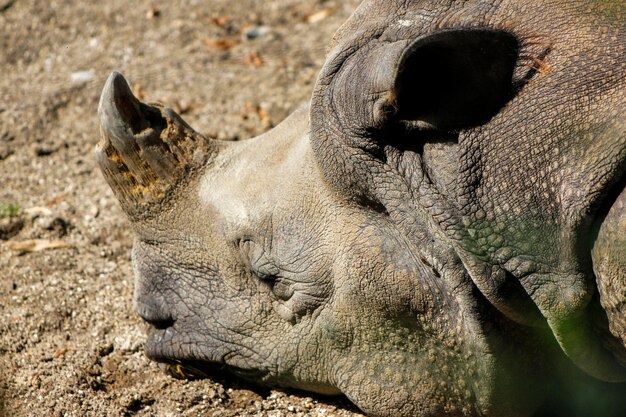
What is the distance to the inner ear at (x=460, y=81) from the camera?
259 centimetres

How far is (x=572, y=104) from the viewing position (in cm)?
254

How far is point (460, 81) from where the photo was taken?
8.65ft

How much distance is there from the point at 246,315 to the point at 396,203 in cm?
77

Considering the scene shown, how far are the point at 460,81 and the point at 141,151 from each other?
123cm

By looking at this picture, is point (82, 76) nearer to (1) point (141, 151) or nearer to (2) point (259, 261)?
(1) point (141, 151)

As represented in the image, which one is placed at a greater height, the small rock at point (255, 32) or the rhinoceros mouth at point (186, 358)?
the rhinoceros mouth at point (186, 358)

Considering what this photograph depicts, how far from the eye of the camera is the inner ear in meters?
2.59

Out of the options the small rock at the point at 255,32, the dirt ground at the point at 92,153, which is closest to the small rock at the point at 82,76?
the dirt ground at the point at 92,153

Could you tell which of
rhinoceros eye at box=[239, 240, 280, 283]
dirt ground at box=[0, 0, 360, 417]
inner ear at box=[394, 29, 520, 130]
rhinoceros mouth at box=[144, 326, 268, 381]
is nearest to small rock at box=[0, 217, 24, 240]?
dirt ground at box=[0, 0, 360, 417]

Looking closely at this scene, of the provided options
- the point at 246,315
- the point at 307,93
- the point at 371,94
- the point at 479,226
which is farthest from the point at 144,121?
the point at 307,93

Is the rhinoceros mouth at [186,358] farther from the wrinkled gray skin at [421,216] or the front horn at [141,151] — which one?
the front horn at [141,151]

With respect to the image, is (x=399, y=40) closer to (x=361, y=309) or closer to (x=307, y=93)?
(x=361, y=309)

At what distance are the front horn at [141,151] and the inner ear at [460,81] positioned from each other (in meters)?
0.99

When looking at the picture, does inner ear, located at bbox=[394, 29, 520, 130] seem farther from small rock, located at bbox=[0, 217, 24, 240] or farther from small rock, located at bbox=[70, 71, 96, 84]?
small rock, located at bbox=[70, 71, 96, 84]
